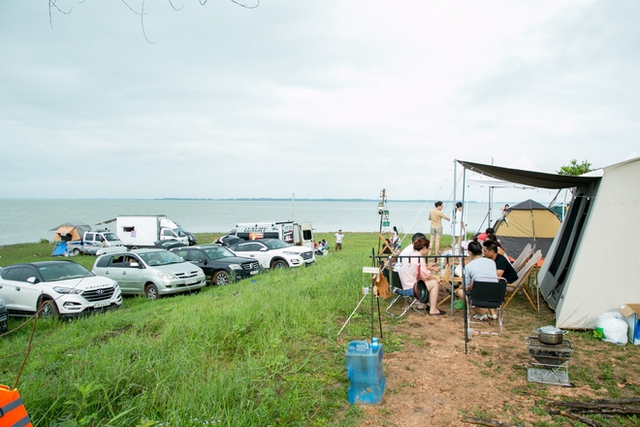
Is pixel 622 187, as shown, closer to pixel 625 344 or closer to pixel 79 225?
pixel 625 344

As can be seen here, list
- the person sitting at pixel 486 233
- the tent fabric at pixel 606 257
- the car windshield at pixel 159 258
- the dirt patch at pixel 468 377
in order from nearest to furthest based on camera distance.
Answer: the dirt patch at pixel 468 377
the tent fabric at pixel 606 257
the person sitting at pixel 486 233
the car windshield at pixel 159 258

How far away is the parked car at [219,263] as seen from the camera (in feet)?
43.7

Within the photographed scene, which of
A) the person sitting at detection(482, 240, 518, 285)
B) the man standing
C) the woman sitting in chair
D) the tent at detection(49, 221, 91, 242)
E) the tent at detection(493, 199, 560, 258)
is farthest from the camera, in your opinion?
the tent at detection(49, 221, 91, 242)

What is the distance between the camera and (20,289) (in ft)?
31.8

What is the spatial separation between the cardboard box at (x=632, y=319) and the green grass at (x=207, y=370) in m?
3.43

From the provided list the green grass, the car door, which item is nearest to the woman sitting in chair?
the green grass

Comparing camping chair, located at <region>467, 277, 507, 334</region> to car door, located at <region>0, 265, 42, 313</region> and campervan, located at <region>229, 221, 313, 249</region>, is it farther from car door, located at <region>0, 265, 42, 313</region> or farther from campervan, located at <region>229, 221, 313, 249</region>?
campervan, located at <region>229, 221, 313, 249</region>

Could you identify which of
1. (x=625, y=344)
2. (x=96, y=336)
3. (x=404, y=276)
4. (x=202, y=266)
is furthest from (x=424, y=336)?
(x=202, y=266)

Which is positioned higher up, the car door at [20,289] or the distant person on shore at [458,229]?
the distant person on shore at [458,229]

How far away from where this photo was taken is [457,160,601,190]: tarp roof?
246 inches

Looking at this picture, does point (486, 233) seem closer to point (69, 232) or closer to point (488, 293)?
point (488, 293)

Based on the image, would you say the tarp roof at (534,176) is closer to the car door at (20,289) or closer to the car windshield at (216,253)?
the car door at (20,289)

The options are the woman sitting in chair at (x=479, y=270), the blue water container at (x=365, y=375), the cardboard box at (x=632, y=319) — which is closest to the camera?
the blue water container at (x=365, y=375)

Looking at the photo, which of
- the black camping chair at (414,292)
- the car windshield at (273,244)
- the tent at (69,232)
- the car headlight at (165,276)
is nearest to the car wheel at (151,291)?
the car headlight at (165,276)
